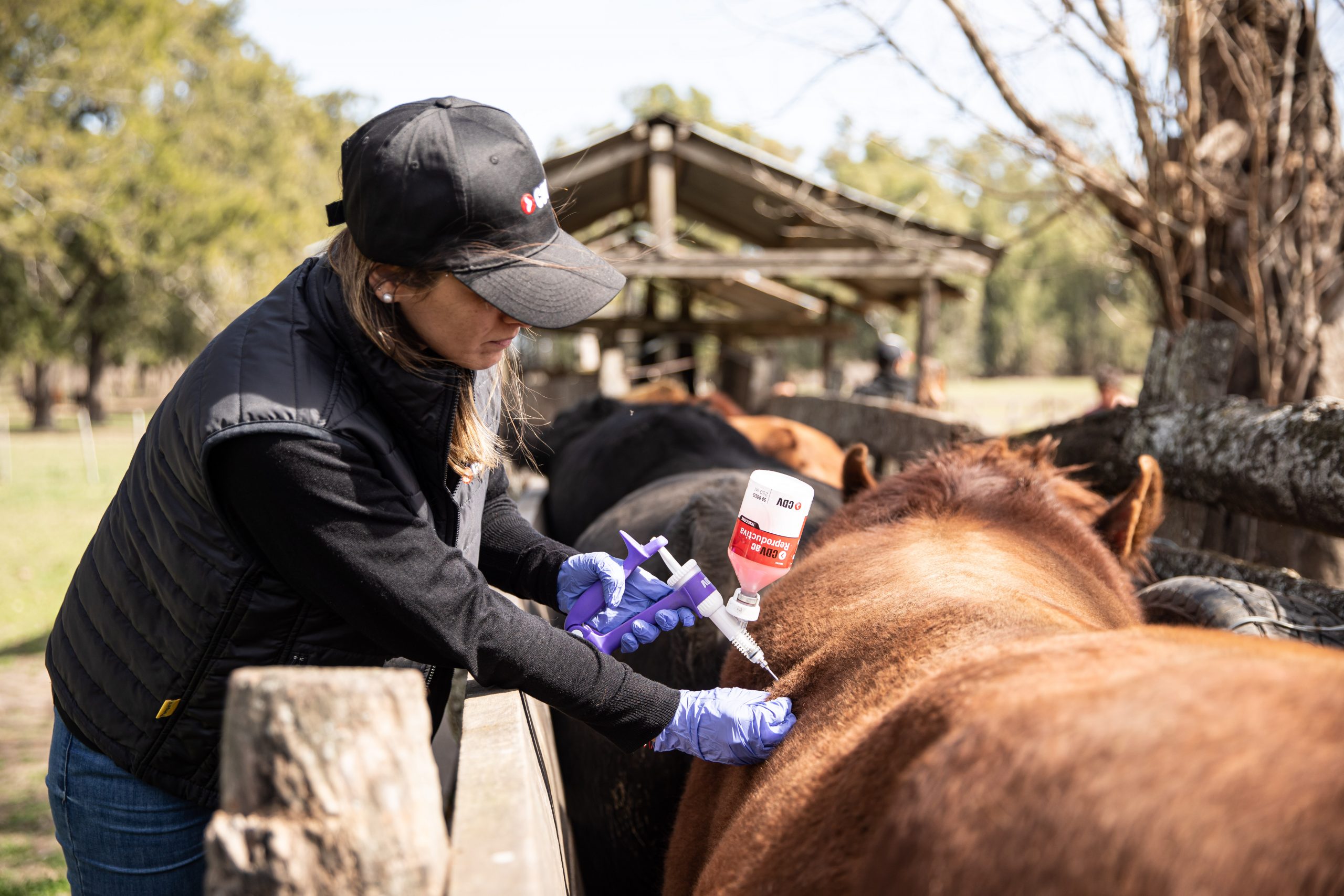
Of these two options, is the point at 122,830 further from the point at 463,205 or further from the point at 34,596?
the point at 34,596

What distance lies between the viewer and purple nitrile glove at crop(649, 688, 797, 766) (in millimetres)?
1491

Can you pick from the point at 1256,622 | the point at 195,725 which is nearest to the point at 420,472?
the point at 195,725

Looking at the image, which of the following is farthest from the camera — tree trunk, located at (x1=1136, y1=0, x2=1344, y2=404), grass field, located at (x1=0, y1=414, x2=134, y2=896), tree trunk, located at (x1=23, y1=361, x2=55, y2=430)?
tree trunk, located at (x1=23, y1=361, x2=55, y2=430)

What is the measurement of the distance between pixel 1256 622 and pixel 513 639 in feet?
5.19

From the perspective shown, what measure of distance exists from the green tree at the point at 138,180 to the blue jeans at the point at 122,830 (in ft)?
61.4

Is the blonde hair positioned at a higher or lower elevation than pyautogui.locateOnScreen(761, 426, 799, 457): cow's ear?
higher

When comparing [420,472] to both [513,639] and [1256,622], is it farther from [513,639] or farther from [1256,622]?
[1256,622]

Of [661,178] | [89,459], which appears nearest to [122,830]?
[661,178]

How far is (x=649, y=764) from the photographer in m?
2.35

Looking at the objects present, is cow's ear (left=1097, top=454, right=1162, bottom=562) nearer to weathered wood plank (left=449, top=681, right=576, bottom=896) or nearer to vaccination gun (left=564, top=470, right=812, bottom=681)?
vaccination gun (left=564, top=470, right=812, bottom=681)

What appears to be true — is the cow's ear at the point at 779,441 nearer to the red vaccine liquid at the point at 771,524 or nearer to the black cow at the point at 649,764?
the black cow at the point at 649,764

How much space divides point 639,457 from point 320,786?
331 cm

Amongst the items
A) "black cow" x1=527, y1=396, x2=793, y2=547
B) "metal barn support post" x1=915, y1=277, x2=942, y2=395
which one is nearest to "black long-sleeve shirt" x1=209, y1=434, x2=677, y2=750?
"black cow" x1=527, y1=396, x2=793, y2=547

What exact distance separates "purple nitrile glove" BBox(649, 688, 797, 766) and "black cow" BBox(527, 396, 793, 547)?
2356 mm
